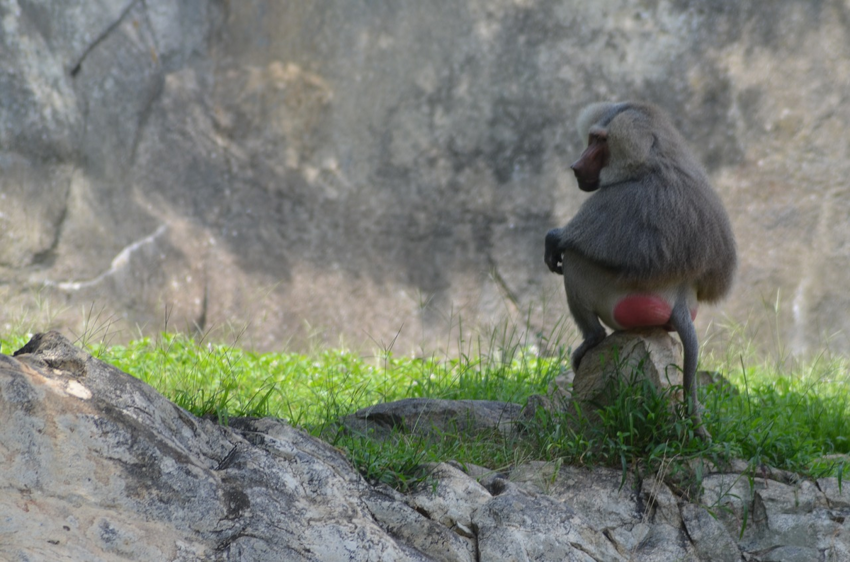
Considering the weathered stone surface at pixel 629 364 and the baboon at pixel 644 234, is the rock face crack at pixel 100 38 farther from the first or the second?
the weathered stone surface at pixel 629 364

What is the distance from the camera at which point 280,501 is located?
2506 millimetres

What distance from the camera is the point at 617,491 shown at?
315 centimetres

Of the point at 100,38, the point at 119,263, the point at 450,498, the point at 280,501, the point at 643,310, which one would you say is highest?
the point at 100,38

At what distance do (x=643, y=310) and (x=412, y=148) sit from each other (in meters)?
3.22

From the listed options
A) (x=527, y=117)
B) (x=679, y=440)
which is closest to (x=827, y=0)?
(x=527, y=117)

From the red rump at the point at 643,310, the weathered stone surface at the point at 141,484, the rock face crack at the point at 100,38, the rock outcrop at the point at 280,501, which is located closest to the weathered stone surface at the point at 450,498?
the rock outcrop at the point at 280,501

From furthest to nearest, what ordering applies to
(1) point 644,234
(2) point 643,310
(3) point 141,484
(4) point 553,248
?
(4) point 553,248 → (2) point 643,310 → (1) point 644,234 → (3) point 141,484

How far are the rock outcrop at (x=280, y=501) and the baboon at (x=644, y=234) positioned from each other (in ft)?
1.42

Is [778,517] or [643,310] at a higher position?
[643,310]

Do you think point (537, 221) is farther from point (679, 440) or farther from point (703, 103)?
point (679, 440)

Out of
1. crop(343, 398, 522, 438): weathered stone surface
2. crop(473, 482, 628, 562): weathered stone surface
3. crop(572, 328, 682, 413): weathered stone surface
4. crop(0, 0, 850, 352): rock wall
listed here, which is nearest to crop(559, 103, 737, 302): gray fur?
crop(572, 328, 682, 413): weathered stone surface

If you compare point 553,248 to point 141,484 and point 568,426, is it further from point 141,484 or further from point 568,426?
point 141,484

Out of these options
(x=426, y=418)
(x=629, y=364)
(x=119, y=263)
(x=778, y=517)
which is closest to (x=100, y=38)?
(x=119, y=263)

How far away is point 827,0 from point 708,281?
3445 millimetres
